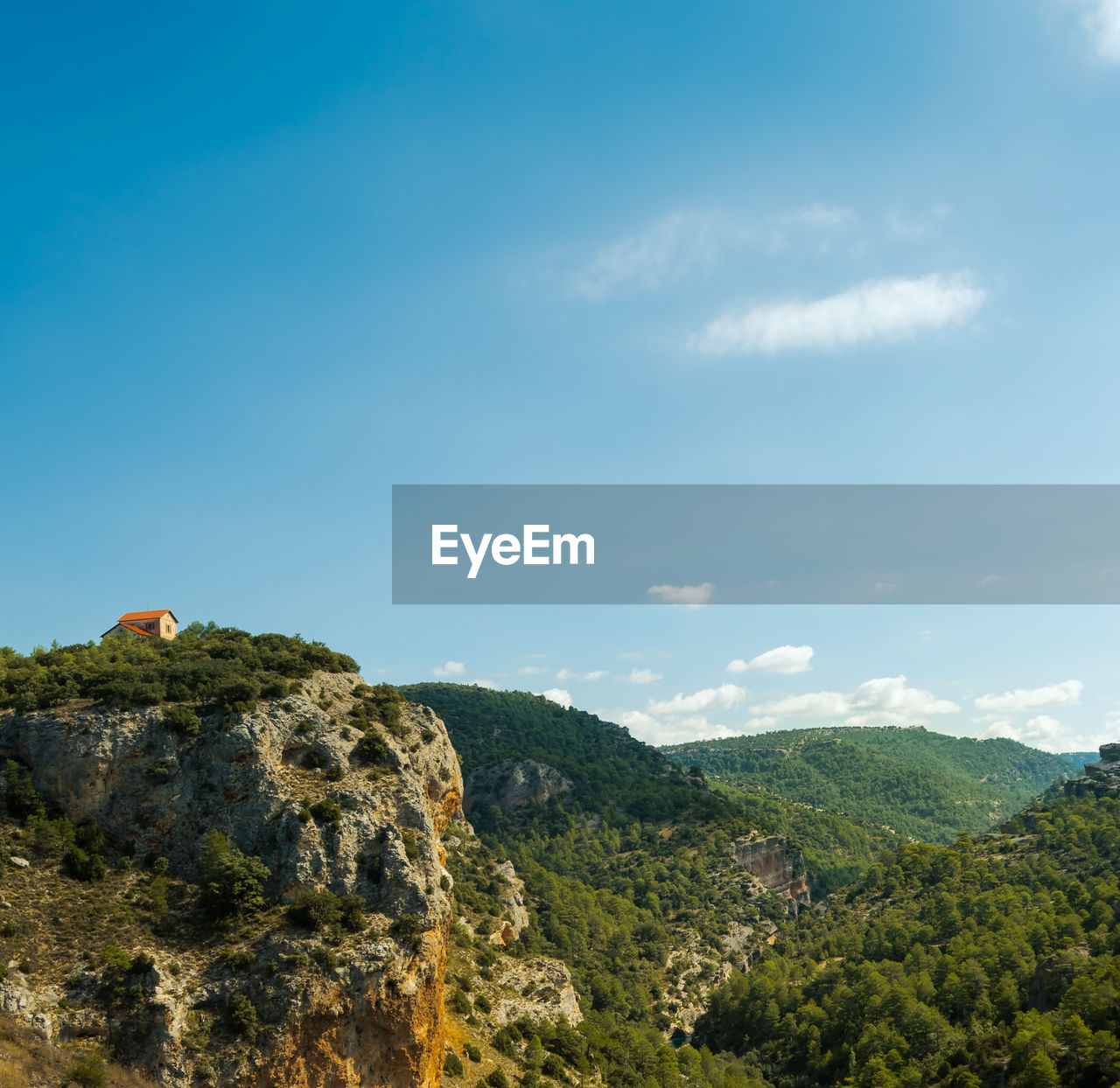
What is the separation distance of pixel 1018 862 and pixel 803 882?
159 ft

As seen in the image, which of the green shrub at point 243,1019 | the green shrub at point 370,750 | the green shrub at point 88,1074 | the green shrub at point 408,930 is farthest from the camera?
the green shrub at point 370,750

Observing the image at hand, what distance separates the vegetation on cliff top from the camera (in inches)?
1973

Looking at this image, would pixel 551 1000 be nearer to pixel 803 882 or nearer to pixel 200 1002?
pixel 200 1002

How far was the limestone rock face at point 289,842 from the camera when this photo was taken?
39.0 metres

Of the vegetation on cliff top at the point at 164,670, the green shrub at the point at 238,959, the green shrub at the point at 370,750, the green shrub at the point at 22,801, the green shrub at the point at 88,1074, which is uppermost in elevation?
the vegetation on cliff top at the point at 164,670

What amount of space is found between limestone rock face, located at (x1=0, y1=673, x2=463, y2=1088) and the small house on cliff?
24.5 meters

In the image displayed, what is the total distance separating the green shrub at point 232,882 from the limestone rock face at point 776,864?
11783 cm

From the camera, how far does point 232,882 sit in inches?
1715

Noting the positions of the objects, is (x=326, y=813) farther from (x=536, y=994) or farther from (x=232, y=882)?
(x=536, y=994)

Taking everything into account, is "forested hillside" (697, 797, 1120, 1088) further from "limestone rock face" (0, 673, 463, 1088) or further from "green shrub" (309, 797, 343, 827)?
"green shrub" (309, 797, 343, 827)

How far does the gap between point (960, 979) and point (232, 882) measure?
2916 inches

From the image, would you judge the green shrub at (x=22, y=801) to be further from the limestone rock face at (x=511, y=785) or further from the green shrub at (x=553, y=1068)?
the limestone rock face at (x=511, y=785)

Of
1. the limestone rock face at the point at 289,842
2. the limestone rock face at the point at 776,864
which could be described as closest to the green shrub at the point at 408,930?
the limestone rock face at the point at 289,842

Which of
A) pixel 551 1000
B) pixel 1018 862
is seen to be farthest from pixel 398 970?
pixel 1018 862
